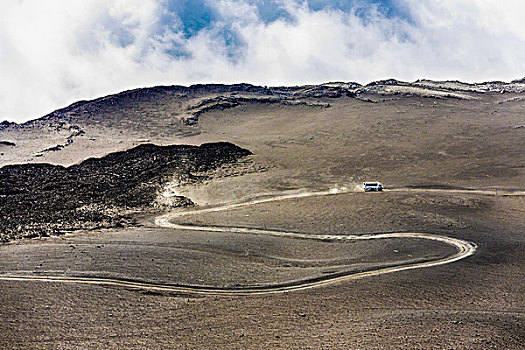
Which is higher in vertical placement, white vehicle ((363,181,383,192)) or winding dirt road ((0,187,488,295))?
white vehicle ((363,181,383,192))

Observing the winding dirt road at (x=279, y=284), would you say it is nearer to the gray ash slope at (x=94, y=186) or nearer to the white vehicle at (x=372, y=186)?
the gray ash slope at (x=94, y=186)

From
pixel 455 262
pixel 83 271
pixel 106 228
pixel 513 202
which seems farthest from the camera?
pixel 513 202

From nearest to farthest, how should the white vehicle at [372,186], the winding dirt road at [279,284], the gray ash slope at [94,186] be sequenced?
the winding dirt road at [279,284] → the gray ash slope at [94,186] → the white vehicle at [372,186]

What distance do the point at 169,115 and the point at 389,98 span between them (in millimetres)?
38743

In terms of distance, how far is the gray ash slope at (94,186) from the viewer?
3066cm

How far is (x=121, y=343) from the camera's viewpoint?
14281 mm

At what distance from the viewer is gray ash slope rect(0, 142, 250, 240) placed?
3066cm

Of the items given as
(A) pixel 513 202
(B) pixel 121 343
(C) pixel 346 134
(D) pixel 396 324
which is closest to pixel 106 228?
(B) pixel 121 343

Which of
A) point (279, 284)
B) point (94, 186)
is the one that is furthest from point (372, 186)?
point (94, 186)

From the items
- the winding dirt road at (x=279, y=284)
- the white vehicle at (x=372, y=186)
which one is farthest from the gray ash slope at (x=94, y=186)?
the white vehicle at (x=372, y=186)

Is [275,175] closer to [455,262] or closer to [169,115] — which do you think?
[455,262]

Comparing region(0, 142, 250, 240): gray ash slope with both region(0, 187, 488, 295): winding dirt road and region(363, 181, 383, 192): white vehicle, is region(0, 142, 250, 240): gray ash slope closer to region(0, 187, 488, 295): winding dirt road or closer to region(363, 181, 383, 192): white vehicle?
region(0, 187, 488, 295): winding dirt road

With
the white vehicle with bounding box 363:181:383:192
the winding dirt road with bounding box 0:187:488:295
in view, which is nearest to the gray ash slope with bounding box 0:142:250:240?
the winding dirt road with bounding box 0:187:488:295

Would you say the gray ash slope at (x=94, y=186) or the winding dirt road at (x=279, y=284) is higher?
the gray ash slope at (x=94, y=186)
